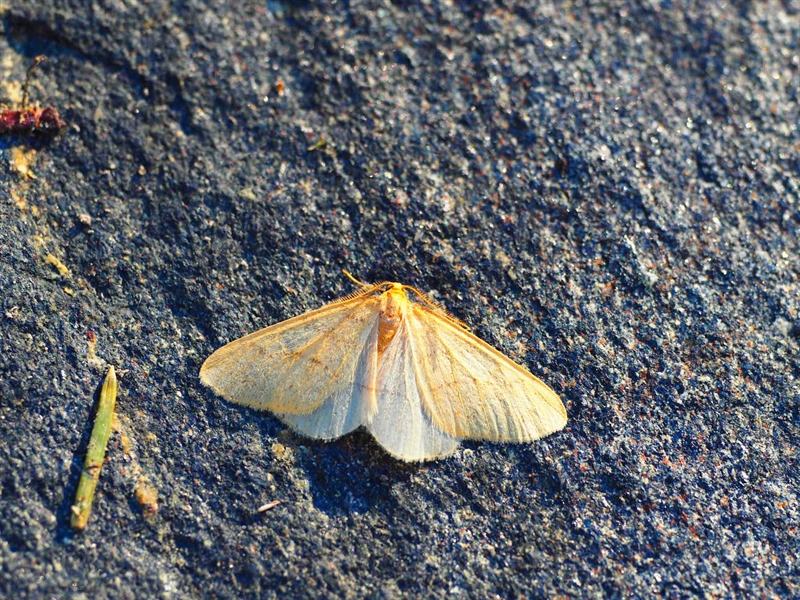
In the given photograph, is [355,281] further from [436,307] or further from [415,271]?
[436,307]

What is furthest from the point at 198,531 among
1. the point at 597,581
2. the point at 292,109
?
the point at 292,109

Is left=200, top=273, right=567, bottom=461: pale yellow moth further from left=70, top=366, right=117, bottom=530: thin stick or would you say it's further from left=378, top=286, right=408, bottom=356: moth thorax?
left=70, top=366, right=117, bottom=530: thin stick

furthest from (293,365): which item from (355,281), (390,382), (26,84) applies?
(26,84)

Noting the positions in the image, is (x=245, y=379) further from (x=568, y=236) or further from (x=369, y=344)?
(x=568, y=236)

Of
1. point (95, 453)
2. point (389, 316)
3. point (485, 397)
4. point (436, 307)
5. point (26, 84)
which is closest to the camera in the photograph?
point (95, 453)

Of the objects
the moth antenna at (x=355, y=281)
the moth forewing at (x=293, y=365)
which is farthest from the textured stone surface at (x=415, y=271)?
the moth forewing at (x=293, y=365)
